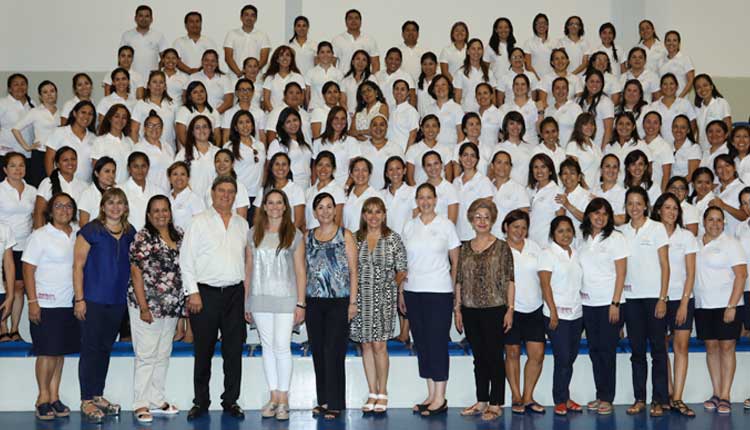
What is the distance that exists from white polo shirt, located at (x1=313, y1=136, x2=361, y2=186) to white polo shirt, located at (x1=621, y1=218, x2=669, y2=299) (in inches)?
121

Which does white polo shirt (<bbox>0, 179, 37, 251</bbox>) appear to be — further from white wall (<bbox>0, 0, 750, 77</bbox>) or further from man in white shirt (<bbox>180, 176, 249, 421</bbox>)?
white wall (<bbox>0, 0, 750, 77</bbox>)

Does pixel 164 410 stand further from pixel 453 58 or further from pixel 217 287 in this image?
pixel 453 58

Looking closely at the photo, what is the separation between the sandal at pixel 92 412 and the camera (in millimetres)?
7441

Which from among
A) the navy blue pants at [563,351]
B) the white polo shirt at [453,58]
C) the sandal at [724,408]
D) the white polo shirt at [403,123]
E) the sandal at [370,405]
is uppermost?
the white polo shirt at [453,58]

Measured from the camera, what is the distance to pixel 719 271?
8.04m

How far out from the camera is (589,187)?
9.92m

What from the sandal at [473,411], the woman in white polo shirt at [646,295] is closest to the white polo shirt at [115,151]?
the sandal at [473,411]

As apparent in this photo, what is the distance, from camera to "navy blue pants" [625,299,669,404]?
309 inches

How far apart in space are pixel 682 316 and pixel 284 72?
557 cm

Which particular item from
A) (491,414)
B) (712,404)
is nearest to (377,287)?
(491,414)

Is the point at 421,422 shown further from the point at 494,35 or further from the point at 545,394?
the point at 494,35

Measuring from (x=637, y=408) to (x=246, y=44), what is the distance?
22.8 feet

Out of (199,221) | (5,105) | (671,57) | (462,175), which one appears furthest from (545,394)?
(5,105)

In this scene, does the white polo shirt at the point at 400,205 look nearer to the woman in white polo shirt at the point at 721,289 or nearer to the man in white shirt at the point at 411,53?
the woman in white polo shirt at the point at 721,289
